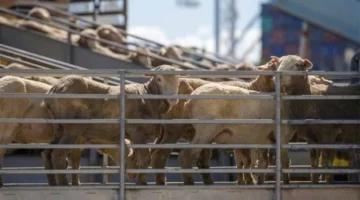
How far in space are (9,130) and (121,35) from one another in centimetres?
1375

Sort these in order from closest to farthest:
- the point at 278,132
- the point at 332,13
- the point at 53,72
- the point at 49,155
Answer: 1. the point at 53,72
2. the point at 278,132
3. the point at 49,155
4. the point at 332,13

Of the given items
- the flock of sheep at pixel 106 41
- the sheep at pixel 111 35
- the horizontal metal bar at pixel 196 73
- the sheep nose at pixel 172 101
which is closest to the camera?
the horizontal metal bar at pixel 196 73

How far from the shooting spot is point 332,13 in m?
46.4

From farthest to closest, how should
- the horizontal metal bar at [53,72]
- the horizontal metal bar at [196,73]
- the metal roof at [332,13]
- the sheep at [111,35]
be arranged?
the metal roof at [332,13], the sheep at [111,35], the horizontal metal bar at [196,73], the horizontal metal bar at [53,72]

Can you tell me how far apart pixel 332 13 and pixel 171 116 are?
3400 centimetres

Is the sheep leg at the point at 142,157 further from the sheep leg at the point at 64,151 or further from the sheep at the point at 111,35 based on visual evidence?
the sheep at the point at 111,35

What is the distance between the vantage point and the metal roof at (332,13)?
1710 inches

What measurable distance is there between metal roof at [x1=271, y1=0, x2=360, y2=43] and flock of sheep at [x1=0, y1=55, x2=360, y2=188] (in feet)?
93.4

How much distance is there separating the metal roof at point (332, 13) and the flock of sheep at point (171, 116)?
28.5 meters

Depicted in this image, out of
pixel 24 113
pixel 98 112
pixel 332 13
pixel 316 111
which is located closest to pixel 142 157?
pixel 98 112

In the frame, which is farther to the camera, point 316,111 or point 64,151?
point 316,111

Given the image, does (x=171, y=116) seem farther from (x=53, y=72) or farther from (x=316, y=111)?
(x=53, y=72)

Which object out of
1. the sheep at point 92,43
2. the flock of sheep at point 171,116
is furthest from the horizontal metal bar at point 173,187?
the sheep at point 92,43

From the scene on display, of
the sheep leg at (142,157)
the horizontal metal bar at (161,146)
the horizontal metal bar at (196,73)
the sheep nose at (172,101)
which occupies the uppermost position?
the horizontal metal bar at (196,73)
